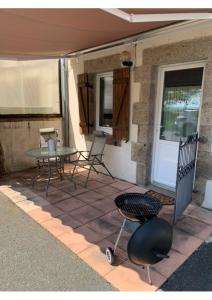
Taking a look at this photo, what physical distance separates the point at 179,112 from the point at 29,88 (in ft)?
12.1

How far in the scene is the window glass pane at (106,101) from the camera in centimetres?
503

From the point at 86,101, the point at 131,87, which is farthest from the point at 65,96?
the point at 131,87

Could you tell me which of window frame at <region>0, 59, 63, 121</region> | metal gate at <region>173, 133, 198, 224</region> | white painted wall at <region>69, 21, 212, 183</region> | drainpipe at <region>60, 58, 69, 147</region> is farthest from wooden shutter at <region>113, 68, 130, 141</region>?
window frame at <region>0, 59, 63, 121</region>

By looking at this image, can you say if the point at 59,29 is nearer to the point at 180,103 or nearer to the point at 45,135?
the point at 180,103

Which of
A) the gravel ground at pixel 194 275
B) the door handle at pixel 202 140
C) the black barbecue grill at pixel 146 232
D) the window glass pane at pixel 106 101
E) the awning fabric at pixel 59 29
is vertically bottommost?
the gravel ground at pixel 194 275

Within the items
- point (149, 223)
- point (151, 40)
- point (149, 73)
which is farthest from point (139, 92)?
point (149, 223)

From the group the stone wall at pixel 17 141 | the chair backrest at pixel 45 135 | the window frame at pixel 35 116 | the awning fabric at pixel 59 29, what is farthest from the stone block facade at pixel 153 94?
the stone wall at pixel 17 141

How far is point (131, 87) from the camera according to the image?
170 inches

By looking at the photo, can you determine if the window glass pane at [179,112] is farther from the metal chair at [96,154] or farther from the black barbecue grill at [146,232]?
the black barbecue grill at [146,232]

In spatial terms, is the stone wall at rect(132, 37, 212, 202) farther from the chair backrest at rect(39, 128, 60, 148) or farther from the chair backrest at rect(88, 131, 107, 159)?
the chair backrest at rect(39, 128, 60, 148)

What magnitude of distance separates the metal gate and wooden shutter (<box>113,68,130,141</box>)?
1488 millimetres

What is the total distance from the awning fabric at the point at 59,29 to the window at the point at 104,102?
2.50 feet

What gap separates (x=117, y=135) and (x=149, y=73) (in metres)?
1.33

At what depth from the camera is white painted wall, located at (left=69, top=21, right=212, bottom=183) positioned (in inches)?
134
